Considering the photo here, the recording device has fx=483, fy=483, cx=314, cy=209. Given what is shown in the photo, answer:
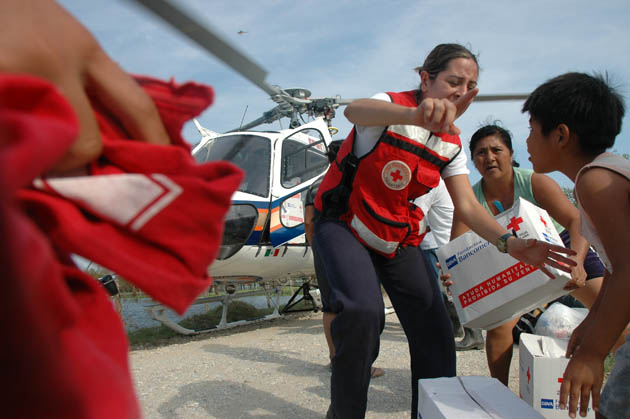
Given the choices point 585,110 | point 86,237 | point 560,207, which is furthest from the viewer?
point 560,207

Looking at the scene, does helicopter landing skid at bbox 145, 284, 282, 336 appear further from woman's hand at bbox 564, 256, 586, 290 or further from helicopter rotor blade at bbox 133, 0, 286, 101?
helicopter rotor blade at bbox 133, 0, 286, 101

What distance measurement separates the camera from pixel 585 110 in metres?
1.92

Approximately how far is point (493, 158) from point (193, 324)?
5416mm

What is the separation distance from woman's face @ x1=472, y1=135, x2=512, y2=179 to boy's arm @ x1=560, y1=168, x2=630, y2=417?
1.65 metres

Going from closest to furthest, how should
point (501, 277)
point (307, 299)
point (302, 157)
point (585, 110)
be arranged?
point (585, 110) < point (501, 277) < point (302, 157) < point (307, 299)

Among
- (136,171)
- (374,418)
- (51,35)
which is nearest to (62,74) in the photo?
(51,35)

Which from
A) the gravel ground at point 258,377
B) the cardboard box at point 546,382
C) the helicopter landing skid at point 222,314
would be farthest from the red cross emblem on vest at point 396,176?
the helicopter landing skid at point 222,314

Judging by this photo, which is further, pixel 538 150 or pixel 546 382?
pixel 546 382

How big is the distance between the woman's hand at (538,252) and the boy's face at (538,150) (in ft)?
1.05

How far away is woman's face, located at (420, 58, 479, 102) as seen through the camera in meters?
2.19

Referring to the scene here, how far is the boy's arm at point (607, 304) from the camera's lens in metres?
1.51

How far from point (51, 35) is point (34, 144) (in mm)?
253

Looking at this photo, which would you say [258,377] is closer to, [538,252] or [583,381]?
[538,252]

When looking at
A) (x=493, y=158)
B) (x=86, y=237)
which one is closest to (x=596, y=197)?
(x=86, y=237)
